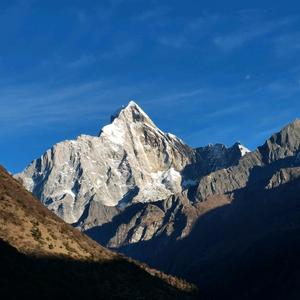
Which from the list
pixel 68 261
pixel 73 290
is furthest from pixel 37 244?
pixel 73 290

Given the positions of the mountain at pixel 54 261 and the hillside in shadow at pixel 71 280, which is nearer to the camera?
the hillside in shadow at pixel 71 280

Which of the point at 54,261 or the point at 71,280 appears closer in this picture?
the point at 71,280

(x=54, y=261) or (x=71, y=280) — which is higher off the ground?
(x=54, y=261)

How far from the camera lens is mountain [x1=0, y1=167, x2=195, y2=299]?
10519 cm

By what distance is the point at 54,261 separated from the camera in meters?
130

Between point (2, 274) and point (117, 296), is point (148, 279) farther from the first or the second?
point (2, 274)

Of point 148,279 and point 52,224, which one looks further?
point 148,279

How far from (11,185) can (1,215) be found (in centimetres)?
2454

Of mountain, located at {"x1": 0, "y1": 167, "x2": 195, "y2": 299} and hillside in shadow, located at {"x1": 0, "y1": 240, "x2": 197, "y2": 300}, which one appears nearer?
hillside in shadow, located at {"x1": 0, "y1": 240, "x2": 197, "y2": 300}

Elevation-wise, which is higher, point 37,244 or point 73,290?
point 37,244

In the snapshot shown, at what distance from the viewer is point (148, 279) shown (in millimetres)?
165375

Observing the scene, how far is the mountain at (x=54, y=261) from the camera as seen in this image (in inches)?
4141

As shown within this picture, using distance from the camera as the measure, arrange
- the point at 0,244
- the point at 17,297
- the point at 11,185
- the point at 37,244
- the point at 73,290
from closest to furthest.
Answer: the point at 17,297, the point at 0,244, the point at 73,290, the point at 37,244, the point at 11,185

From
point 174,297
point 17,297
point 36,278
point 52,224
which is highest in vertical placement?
point 52,224
